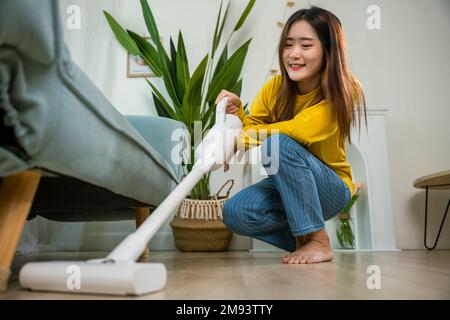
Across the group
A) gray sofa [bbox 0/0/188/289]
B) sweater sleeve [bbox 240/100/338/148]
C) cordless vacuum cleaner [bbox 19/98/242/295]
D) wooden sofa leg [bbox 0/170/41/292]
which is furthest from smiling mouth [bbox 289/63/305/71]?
wooden sofa leg [bbox 0/170/41/292]

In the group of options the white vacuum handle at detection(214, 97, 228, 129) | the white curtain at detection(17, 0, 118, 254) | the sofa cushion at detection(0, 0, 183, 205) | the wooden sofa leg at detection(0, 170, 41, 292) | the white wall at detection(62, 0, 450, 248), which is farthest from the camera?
the white wall at detection(62, 0, 450, 248)

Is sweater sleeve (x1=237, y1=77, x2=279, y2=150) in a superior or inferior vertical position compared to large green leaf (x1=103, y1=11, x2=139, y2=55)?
inferior

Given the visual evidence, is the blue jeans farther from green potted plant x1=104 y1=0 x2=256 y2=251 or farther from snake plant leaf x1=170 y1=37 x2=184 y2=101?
snake plant leaf x1=170 y1=37 x2=184 y2=101

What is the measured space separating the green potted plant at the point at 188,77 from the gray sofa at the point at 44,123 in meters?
1.14

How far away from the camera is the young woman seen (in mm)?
1101

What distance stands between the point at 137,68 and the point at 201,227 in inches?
40.4

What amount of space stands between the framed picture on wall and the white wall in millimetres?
33

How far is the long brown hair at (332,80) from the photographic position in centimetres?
113

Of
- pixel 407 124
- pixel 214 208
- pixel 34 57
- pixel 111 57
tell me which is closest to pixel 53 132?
pixel 34 57

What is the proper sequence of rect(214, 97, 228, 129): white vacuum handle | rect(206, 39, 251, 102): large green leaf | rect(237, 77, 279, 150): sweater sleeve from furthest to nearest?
1. rect(206, 39, 251, 102): large green leaf
2. rect(237, 77, 279, 150): sweater sleeve
3. rect(214, 97, 228, 129): white vacuum handle

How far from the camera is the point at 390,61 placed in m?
2.34

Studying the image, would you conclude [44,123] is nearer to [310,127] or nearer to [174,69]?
[310,127]

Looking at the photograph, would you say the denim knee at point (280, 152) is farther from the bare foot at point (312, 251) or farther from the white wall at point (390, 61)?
the white wall at point (390, 61)

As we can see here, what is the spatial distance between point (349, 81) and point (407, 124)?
1.30 metres
